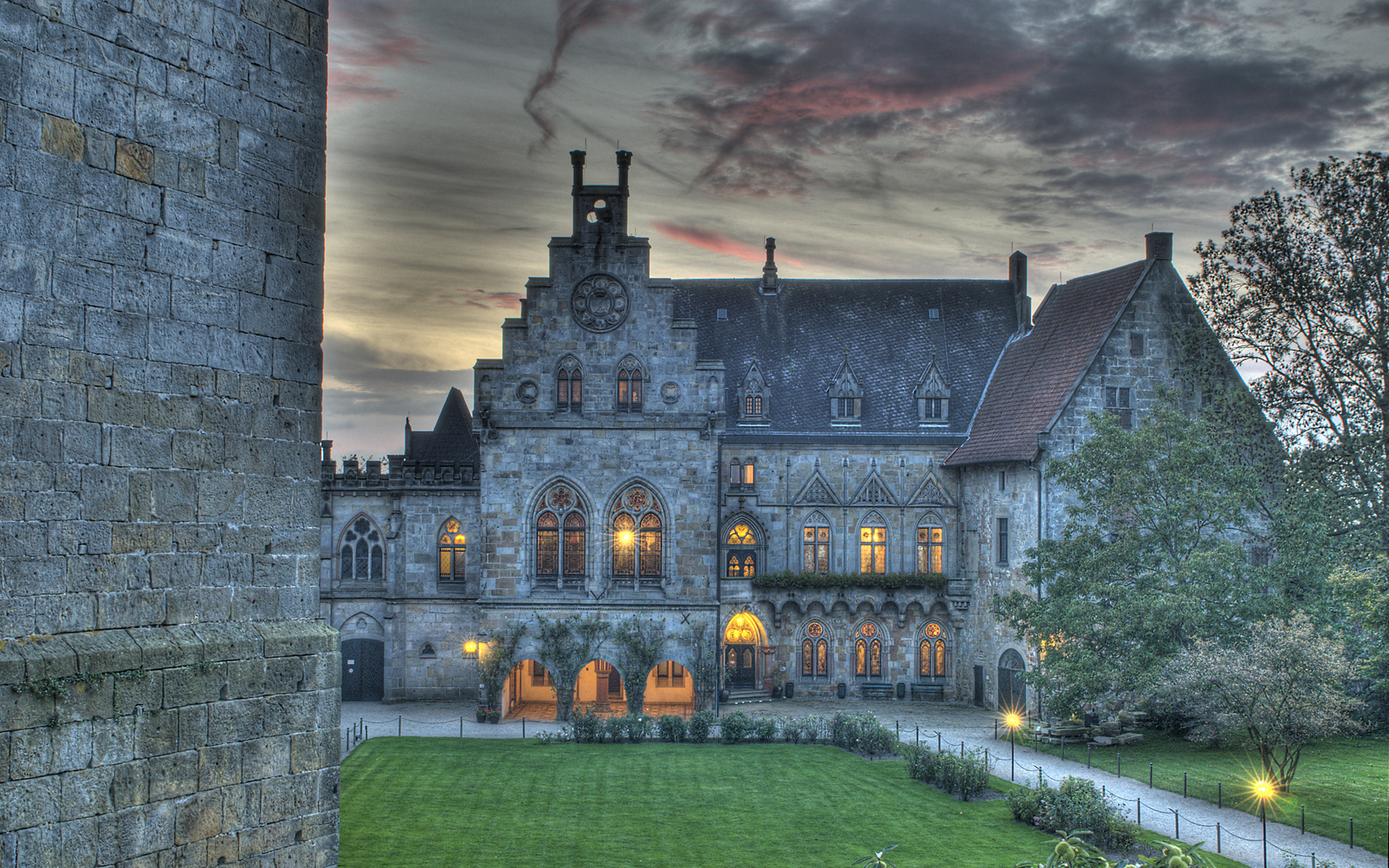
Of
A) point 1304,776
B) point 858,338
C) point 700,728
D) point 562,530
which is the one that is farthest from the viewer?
point 858,338

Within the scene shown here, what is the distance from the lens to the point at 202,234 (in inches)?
361

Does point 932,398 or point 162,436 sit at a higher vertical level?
point 932,398

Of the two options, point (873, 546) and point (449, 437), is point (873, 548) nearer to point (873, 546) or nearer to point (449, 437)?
point (873, 546)

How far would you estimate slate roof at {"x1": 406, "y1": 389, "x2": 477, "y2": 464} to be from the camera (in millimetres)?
44969

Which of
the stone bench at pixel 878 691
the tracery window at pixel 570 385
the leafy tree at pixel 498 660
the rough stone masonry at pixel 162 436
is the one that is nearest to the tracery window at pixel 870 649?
the stone bench at pixel 878 691

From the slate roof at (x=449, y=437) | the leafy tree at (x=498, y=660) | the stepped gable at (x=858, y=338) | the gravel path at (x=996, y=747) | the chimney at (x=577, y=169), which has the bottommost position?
the gravel path at (x=996, y=747)

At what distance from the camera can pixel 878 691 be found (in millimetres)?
43000

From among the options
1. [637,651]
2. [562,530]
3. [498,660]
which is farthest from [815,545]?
[498,660]

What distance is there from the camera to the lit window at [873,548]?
4403 centimetres

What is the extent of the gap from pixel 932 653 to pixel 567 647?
15.3 meters

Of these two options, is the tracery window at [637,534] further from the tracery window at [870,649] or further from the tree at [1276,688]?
the tree at [1276,688]

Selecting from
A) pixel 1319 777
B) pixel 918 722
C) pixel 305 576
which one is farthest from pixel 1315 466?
pixel 305 576

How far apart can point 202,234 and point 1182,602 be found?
91.8ft

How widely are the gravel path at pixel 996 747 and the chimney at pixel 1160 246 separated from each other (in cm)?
1793
